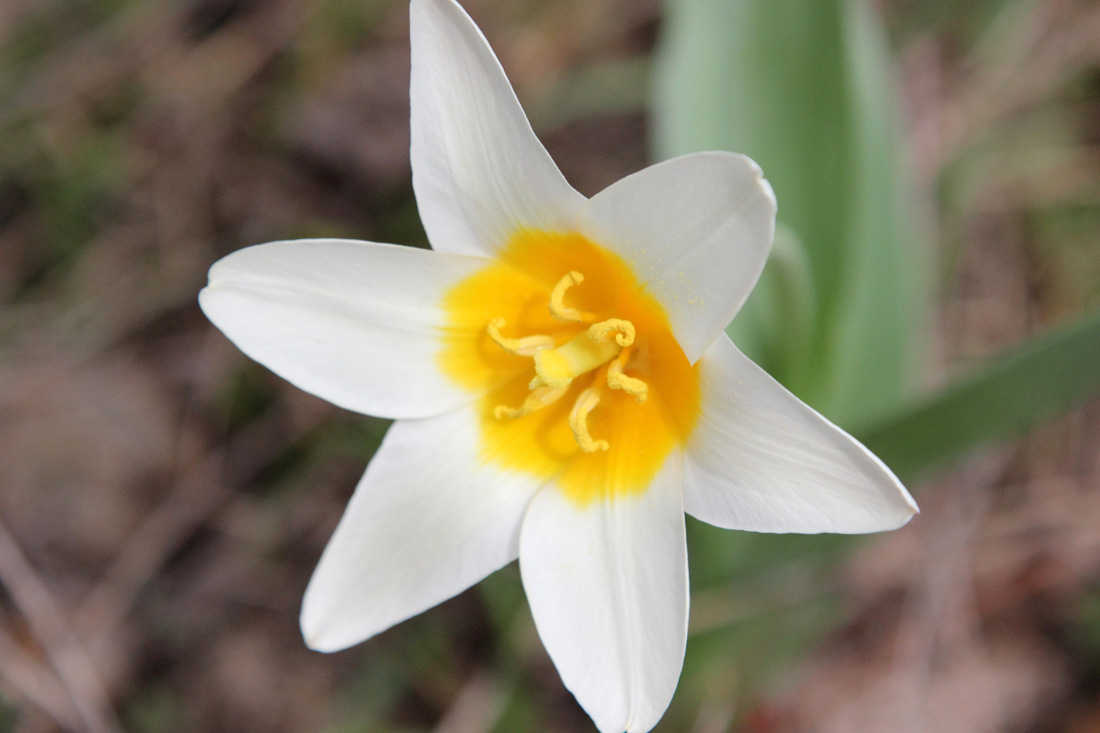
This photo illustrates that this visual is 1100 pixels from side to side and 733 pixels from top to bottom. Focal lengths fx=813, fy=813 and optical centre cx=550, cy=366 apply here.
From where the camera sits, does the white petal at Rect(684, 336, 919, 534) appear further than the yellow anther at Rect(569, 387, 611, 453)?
No

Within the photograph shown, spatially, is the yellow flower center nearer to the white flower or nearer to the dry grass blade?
the white flower

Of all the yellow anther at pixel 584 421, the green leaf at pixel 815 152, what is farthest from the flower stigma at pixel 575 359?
the green leaf at pixel 815 152

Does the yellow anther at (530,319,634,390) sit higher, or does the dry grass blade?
the yellow anther at (530,319,634,390)

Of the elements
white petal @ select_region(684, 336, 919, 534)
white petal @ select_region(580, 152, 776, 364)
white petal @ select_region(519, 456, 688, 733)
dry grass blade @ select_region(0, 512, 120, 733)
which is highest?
white petal @ select_region(580, 152, 776, 364)

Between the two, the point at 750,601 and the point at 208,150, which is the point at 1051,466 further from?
the point at 208,150

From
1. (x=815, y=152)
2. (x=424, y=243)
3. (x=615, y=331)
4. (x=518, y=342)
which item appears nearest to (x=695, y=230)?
(x=615, y=331)

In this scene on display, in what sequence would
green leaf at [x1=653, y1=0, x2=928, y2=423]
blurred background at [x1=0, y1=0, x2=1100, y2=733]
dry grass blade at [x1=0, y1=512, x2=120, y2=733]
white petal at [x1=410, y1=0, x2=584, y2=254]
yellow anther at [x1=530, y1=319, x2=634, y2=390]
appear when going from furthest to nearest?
dry grass blade at [x1=0, y1=512, x2=120, y2=733], blurred background at [x1=0, y1=0, x2=1100, y2=733], green leaf at [x1=653, y1=0, x2=928, y2=423], yellow anther at [x1=530, y1=319, x2=634, y2=390], white petal at [x1=410, y1=0, x2=584, y2=254]

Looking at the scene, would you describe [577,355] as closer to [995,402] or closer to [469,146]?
[469,146]

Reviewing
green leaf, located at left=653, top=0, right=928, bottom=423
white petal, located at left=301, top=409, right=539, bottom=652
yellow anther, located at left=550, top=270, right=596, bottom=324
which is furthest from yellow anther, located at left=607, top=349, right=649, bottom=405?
green leaf, located at left=653, top=0, right=928, bottom=423
